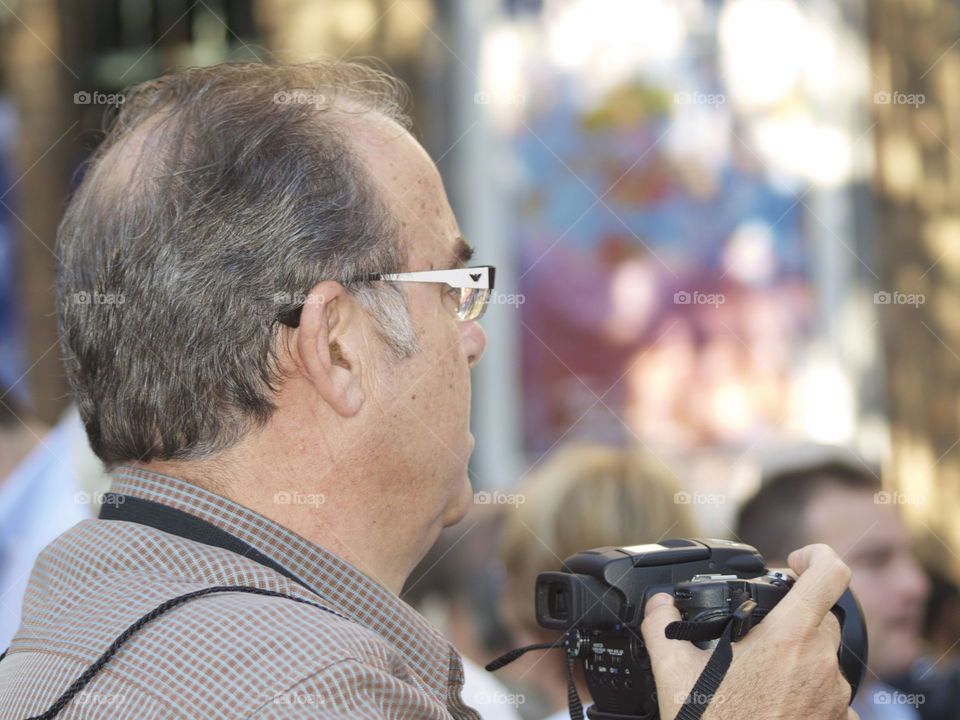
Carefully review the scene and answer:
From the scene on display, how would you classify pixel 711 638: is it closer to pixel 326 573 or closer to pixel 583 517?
pixel 326 573

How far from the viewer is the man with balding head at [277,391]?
1.13 m

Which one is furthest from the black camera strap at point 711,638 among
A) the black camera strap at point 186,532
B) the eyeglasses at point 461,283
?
the eyeglasses at point 461,283

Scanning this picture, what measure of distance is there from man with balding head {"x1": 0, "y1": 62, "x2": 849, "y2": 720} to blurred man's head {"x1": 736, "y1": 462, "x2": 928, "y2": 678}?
1.30 m

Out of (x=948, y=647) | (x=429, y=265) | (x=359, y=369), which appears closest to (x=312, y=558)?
(x=359, y=369)

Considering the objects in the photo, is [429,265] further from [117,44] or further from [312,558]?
[117,44]

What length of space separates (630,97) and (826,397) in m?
1.40

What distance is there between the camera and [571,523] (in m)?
2.36

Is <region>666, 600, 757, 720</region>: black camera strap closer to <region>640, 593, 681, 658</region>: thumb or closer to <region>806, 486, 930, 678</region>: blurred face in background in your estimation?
<region>640, 593, 681, 658</region>: thumb

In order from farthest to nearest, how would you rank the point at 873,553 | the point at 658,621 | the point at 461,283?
the point at 873,553, the point at 461,283, the point at 658,621

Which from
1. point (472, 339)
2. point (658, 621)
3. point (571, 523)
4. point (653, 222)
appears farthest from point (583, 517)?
point (653, 222)

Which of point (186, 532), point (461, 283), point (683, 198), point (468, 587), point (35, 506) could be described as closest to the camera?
point (186, 532)

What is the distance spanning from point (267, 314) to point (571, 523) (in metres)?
1.23

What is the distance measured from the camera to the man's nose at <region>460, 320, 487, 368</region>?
4.82ft

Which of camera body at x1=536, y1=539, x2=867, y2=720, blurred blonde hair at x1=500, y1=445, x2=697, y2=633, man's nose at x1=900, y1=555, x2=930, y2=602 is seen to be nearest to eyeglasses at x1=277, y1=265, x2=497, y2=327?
camera body at x1=536, y1=539, x2=867, y2=720
